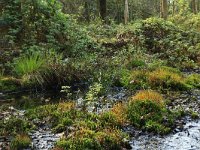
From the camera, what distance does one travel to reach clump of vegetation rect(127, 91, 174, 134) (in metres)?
10.6

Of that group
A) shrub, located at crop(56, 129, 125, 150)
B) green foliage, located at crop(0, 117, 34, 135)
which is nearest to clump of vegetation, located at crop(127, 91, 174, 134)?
shrub, located at crop(56, 129, 125, 150)

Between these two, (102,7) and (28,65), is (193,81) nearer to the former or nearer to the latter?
(28,65)

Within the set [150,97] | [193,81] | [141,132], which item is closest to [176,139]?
[141,132]

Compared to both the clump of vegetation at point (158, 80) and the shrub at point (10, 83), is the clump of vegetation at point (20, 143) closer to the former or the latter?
the shrub at point (10, 83)

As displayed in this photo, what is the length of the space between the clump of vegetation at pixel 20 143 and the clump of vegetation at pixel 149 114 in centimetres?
311

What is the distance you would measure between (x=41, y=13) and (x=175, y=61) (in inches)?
303

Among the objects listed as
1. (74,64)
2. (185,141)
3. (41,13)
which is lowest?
(185,141)

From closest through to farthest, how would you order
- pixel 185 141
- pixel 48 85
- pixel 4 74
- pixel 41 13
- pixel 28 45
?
pixel 185 141 < pixel 48 85 < pixel 4 74 < pixel 28 45 < pixel 41 13

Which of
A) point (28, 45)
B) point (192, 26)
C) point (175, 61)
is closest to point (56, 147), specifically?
point (28, 45)

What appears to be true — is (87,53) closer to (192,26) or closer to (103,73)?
(103,73)

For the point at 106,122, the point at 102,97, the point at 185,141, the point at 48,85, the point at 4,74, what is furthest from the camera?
the point at 4,74

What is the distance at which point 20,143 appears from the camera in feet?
31.1

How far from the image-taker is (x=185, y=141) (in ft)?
32.4

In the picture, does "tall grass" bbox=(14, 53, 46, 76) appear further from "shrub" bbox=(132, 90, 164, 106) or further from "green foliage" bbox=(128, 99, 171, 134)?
"green foliage" bbox=(128, 99, 171, 134)
